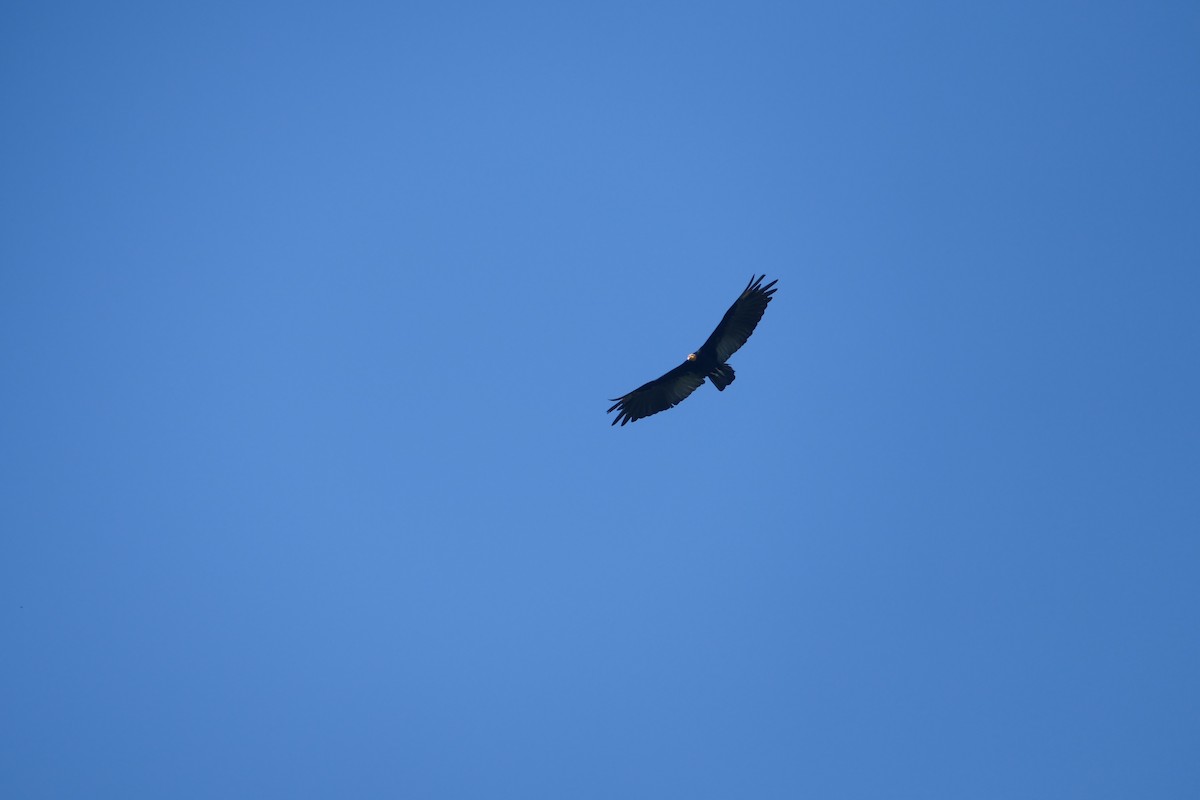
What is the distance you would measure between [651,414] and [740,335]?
296cm

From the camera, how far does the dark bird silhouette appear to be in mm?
19609

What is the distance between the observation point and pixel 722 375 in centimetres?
2025

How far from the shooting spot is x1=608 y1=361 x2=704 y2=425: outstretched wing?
20.5 meters

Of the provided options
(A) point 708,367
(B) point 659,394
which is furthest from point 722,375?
(B) point 659,394

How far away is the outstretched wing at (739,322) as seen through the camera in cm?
1945

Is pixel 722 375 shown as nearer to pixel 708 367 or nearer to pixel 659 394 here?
pixel 708 367

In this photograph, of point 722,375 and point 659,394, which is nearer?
point 722,375

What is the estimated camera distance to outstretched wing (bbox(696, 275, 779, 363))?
19453 millimetres

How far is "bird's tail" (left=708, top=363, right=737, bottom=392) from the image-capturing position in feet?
66.4

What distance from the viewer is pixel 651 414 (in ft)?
68.9

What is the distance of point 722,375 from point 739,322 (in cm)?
135

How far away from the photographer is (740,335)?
2000 centimetres

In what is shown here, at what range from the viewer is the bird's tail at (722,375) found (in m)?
20.2

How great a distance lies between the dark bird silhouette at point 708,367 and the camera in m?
19.6
